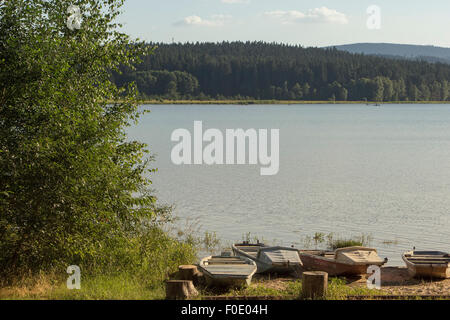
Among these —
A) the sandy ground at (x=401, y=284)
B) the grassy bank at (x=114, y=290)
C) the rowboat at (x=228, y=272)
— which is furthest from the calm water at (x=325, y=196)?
the grassy bank at (x=114, y=290)

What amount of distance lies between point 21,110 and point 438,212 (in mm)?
24854

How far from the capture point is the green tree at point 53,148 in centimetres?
1269

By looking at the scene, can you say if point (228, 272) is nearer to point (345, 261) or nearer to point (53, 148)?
point (345, 261)

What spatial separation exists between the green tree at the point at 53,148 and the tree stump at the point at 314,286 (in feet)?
14.8

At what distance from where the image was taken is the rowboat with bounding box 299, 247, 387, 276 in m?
17.4

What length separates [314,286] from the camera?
12297 mm

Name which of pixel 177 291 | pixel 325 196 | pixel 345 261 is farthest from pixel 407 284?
pixel 325 196

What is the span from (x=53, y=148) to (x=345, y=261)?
890cm

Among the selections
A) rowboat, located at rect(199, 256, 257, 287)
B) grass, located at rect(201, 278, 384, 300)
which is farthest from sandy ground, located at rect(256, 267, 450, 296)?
rowboat, located at rect(199, 256, 257, 287)

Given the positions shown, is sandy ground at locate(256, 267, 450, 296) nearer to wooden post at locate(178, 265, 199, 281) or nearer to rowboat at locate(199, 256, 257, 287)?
rowboat at locate(199, 256, 257, 287)

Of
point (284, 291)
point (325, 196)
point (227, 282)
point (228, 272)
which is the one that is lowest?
point (325, 196)

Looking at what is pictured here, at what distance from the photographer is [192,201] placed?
34.7 m
